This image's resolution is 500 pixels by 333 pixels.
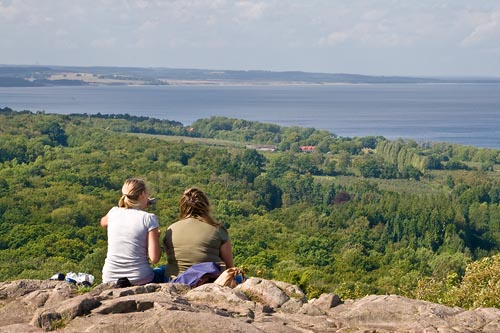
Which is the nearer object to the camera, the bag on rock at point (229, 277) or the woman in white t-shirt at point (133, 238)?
the bag on rock at point (229, 277)

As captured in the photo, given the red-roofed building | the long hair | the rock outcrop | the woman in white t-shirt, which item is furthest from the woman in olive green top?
the red-roofed building

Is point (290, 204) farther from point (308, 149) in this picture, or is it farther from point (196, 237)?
point (196, 237)

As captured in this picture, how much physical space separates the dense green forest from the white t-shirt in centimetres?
554

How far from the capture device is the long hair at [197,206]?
809 cm

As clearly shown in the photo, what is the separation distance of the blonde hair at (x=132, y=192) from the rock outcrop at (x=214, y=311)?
0.87 meters

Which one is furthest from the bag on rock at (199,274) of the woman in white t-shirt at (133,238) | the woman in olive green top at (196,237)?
the woman in white t-shirt at (133,238)

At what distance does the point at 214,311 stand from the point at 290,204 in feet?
198

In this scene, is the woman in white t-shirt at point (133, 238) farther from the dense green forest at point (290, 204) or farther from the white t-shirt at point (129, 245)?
the dense green forest at point (290, 204)

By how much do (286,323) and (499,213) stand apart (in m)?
57.0

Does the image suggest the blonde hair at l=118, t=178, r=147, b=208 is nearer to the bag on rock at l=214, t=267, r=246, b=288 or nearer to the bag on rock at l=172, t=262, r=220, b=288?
the bag on rock at l=172, t=262, r=220, b=288

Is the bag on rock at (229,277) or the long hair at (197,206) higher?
the long hair at (197,206)

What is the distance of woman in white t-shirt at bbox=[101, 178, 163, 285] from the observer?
26.2 feet

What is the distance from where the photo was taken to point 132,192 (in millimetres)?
8070

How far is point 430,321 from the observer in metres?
7.17
